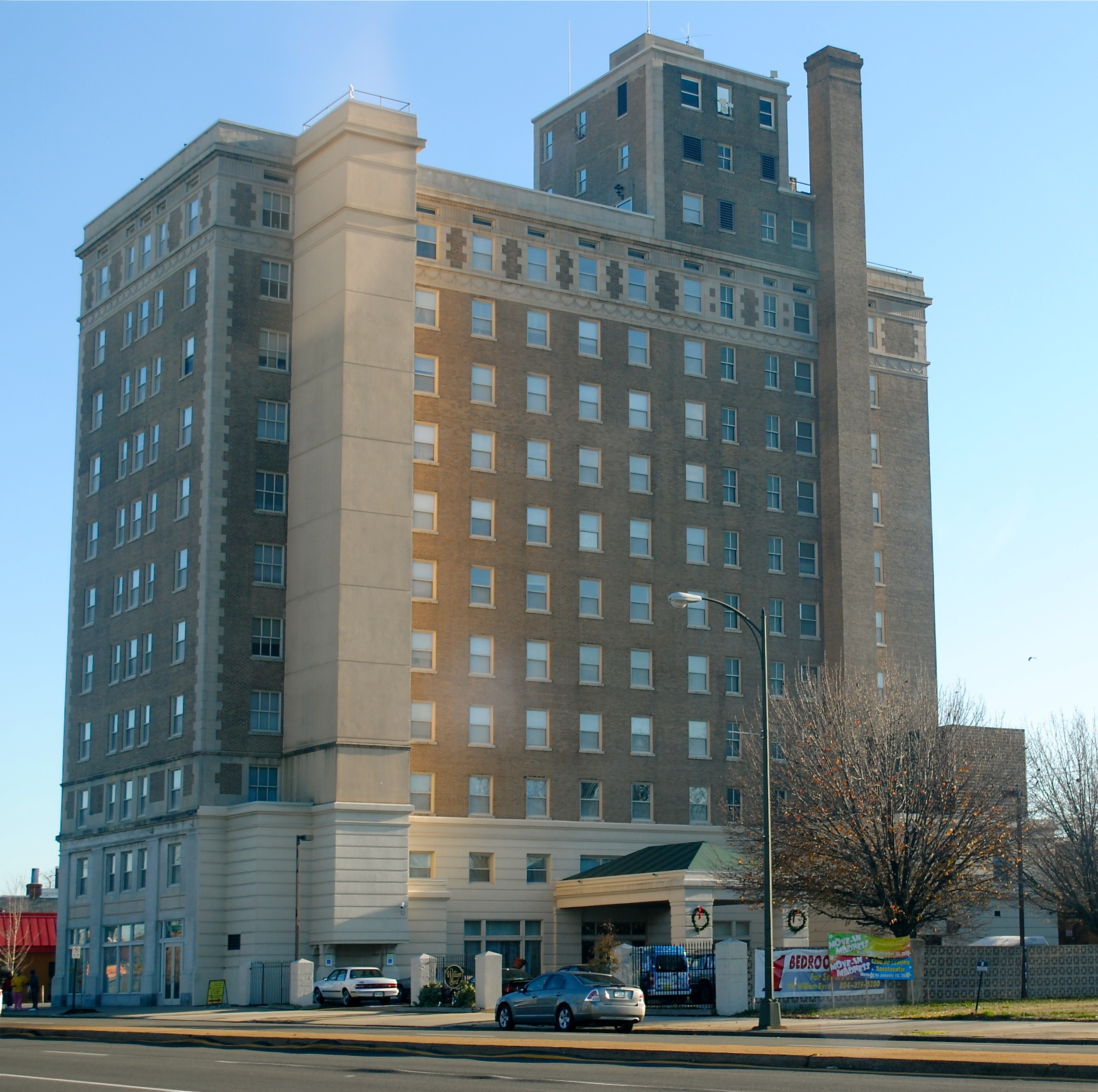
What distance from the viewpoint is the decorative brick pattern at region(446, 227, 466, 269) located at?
76938 mm

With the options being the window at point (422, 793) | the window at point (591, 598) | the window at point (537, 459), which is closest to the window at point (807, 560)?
the window at point (591, 598)

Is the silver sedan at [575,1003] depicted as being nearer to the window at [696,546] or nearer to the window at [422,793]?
the window at [422,793]

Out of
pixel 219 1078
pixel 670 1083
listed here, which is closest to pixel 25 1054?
pixel 219 1078

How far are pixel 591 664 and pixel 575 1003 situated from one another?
122 ft

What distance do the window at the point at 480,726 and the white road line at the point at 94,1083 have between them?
4754 centimetres

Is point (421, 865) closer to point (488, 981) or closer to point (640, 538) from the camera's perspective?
point (488, 981)

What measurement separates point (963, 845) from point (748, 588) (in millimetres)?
26230

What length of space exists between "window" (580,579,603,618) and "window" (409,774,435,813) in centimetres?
1169

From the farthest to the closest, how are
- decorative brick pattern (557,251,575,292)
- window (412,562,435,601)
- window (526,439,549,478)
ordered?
1. decorative brick pattern (557,251,575,292)
2. window (526,439,549,478)
3. window (412,562,435,601)

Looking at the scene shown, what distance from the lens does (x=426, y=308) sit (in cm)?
7569

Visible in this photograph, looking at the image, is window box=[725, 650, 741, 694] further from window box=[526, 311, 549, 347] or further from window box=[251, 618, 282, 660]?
window box=[251, 618, 282, 660]

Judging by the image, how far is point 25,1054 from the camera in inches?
1267

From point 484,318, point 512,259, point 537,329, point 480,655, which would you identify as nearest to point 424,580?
point 480,655

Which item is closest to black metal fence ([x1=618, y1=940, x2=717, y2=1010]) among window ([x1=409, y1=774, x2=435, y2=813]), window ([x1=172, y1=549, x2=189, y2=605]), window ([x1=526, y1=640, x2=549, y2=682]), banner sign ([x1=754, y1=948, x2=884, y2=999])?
banner sign ([x1=754, y1=948, x2=884, y2=999])
